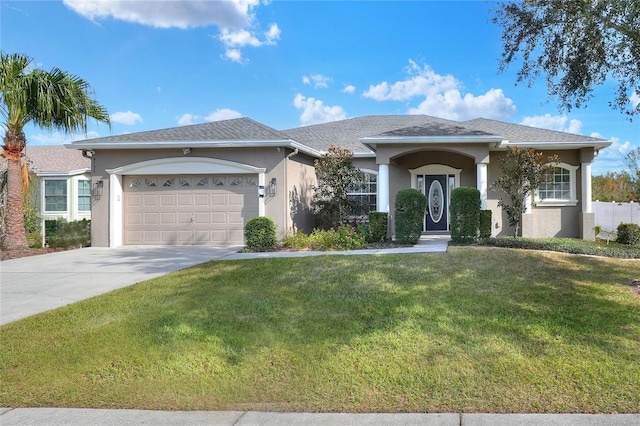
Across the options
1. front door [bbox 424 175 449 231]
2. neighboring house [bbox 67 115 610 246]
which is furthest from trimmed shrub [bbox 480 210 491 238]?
front door [bbox 424 175 449 231]

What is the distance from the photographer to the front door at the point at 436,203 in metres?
16.4

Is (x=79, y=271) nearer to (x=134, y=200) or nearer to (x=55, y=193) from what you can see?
(x=134, y=200)

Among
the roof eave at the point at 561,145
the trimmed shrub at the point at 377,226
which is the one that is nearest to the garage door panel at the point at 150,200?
the trimmed shrub at the point at 377,226

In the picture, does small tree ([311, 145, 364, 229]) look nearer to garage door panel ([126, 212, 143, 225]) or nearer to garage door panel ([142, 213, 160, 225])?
garage door panel ([142, 213, 160, 225])

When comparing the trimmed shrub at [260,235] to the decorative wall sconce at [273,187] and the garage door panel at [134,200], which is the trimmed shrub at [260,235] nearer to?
the decorative wall sconce at [273,187]

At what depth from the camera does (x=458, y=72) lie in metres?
17.3

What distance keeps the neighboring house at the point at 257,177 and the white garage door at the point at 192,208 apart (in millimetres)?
33

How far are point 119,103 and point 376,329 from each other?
44.9ft

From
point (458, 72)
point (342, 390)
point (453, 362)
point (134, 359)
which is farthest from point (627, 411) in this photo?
point (458, 72)

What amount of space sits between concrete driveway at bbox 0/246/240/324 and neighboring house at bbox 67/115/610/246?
3.68 feet

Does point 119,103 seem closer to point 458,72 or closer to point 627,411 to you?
point 458,72

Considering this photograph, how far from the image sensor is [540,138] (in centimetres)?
1552

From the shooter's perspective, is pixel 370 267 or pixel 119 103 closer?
pixel 370 267

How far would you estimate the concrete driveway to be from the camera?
25.2 ft
